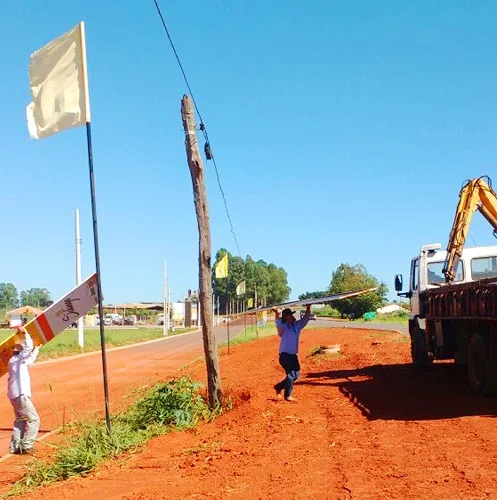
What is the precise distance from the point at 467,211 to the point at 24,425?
9694mm

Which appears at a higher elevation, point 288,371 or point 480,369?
point 288,371

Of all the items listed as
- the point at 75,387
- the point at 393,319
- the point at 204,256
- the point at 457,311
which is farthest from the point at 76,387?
the point at 393,319

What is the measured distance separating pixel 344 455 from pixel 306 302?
399 cm

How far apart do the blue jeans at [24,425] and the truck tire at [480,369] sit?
6.75 meters

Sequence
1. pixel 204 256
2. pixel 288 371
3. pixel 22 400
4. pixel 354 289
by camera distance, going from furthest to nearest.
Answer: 1. pixel 354 289
2. pixel 288 371
3. pixel 204 256
4. pixel 22 400

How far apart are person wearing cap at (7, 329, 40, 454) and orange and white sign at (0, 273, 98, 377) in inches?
10.9

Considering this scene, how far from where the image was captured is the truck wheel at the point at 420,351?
15.3 meters

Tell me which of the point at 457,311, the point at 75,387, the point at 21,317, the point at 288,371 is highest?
the point at 21,317

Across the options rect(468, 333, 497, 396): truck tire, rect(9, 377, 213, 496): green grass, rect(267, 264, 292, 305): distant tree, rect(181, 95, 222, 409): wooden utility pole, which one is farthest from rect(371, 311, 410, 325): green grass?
rect(267, 264, 292, 305): distant tree

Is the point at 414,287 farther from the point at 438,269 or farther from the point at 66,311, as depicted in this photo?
the point at 66,311

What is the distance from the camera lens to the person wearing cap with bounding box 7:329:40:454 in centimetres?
956

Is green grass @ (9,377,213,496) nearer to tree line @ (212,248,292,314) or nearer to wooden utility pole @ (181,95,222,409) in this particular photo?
wooden utility pole @ (181,95,222,409)

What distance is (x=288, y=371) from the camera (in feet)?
37.4

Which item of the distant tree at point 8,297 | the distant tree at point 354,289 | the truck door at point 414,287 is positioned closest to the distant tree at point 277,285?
the distant tree at point 354,289
